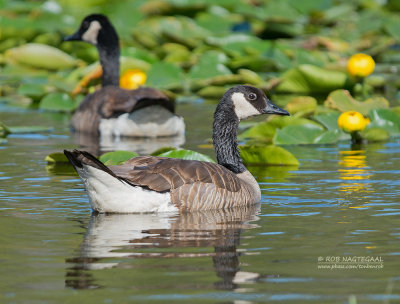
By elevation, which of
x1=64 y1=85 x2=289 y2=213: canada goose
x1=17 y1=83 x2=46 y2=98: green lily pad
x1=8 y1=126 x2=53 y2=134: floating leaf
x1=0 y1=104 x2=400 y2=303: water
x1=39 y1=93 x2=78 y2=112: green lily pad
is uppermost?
x1=17 y1=83 x2=46 y2=98: green lily pad

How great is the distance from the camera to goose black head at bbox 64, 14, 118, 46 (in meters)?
16.8

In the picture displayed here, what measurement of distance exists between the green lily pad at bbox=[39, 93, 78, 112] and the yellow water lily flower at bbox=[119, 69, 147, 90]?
114 cm

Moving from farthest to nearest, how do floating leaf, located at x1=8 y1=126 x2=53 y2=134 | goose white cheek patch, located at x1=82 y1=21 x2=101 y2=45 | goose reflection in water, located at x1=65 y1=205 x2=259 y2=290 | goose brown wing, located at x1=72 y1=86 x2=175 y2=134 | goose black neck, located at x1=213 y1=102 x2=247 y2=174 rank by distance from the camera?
goose white cheek patch, located at x1=82 y1=21 x2=101 y2=45 → floating leaf, located at x1=8 y1=126 x2=53 y2=134 → goose brown wing, located at x1=72 y1=86 x2=175 y2=134 → goose black neck, located at x1=213 y1=102 x2=247 y2=174 → goose reflection in water, located at x1=65 y1=205 x2=259 y2=290

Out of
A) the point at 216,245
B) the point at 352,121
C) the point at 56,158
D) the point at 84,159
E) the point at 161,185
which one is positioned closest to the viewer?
the point at 216,245

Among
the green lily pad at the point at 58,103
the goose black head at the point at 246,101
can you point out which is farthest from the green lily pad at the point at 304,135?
the green lily pad at the point at 58,103

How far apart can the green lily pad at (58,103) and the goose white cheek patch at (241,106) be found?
791cm

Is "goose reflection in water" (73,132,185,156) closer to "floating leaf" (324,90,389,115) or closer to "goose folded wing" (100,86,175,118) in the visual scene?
"goose folded wing" (100,86,175,118)

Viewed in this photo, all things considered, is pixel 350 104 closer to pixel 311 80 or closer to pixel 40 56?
pixel 311 80

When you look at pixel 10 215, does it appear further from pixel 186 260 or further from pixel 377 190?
pixel 377 190

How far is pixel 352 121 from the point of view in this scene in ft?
42.8

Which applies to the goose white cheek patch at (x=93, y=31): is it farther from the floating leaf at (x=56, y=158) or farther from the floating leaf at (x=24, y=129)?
the floating leaf at (x=56, y=158)

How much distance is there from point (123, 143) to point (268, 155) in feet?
12.4

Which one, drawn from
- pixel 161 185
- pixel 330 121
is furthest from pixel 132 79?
pixel 161 185

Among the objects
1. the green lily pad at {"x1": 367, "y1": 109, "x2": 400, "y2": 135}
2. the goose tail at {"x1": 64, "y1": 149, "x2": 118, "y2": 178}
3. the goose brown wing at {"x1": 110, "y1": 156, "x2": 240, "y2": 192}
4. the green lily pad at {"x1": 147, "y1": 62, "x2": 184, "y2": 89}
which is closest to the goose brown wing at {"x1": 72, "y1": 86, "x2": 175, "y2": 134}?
the green lily pad at {"x1": 147, "y1": 62, "x2": 184, "y2": 89}
